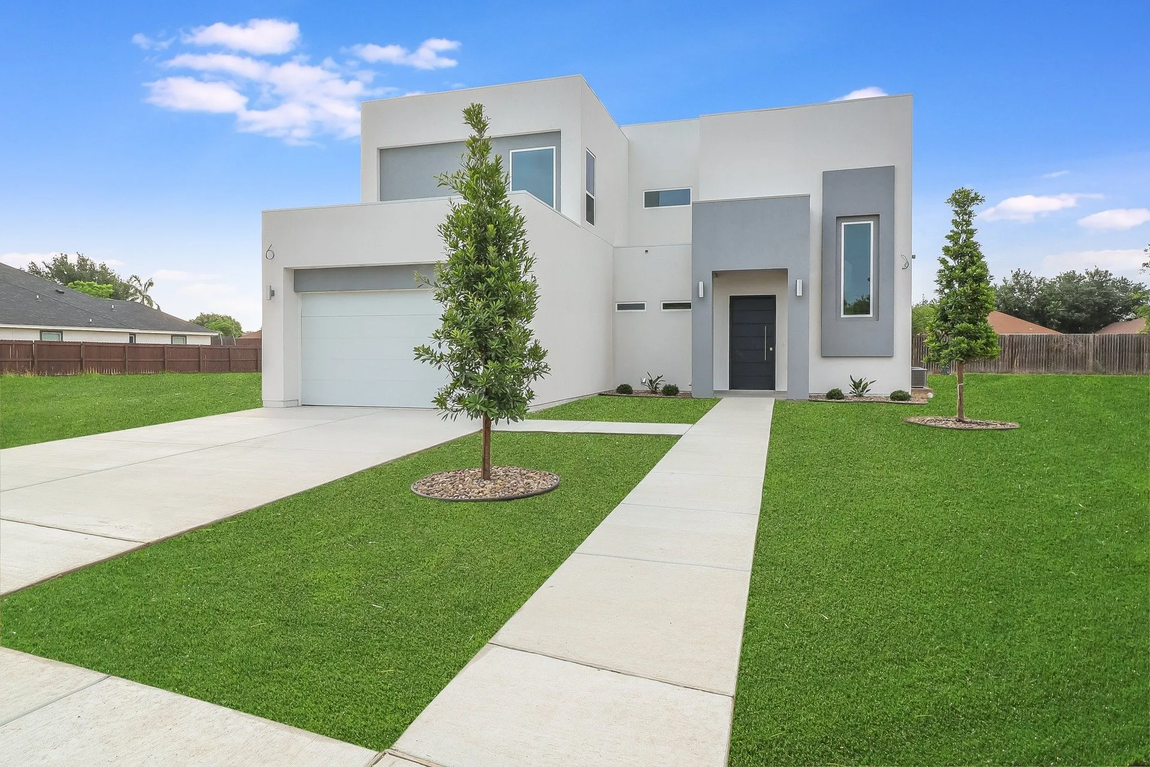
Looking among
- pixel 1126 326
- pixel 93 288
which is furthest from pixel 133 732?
pixel 93 288

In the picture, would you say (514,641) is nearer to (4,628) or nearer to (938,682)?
(938,682)

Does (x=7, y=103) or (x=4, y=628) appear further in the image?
(x=7, y=103)

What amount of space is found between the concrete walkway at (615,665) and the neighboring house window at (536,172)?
1129 centimetres

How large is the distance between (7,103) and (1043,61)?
24298mm

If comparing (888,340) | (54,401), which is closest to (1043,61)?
(888,340)

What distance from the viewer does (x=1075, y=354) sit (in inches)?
952

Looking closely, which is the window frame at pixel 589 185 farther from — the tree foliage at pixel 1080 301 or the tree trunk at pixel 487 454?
the tree foliage at pixel 1080 301

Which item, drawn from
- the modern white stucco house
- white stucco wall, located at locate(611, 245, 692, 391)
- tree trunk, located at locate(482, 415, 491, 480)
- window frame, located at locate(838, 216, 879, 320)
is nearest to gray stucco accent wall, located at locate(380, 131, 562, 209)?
the modern white stucco house

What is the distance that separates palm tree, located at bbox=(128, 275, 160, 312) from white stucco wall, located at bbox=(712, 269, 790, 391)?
68097mm

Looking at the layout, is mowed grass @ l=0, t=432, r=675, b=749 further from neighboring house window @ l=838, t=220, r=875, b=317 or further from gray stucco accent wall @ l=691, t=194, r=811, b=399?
neighboring house window @ l=838, t=220, r=875, b=317

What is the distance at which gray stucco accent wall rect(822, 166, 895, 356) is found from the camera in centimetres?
1494

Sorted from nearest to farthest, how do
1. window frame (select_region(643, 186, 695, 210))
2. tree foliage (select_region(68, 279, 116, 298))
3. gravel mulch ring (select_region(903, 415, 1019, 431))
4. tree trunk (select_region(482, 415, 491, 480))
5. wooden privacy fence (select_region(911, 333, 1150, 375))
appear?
tree trunk (select_region(482, 415, 491, 480))
gravel mulch ring (select_region(903, 415, 1019, 431))
window frame (select_region(643, 186, 695, 210))
wooden privacy fence (select_region(911, 333, 1150, 375))
tree foliage (select_region(68, 279, 116, 298))

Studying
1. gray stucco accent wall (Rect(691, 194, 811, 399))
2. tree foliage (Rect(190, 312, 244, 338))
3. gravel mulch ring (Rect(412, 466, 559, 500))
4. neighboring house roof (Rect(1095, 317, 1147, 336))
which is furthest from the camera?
tree foliage (Rect(190, 312, 244, 338))

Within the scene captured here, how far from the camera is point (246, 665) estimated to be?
3000 millimetres
